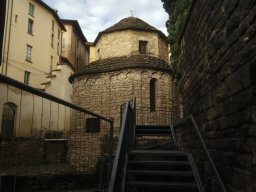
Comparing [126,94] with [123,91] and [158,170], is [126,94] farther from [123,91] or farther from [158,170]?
[158,170]

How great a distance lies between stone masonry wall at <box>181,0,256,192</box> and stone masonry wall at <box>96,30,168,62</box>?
15265 mm

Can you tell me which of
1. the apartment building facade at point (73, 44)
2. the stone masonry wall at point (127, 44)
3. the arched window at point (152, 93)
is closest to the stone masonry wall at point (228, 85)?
the arched window at point (152, 93)

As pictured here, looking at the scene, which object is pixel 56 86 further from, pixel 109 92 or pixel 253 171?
pixel 253 171

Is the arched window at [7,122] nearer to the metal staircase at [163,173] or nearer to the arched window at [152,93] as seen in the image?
the metal staircase at [163,173]

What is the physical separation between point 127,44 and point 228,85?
17.4 m

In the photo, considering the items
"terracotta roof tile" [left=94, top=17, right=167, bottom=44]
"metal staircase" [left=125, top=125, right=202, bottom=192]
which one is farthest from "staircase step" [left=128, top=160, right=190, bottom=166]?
"terracotta roof tile" [left=94, top=17, right=167, bottom=44]

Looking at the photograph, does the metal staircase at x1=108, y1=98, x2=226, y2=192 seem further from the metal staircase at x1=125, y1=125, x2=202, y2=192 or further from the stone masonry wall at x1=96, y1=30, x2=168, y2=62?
the stone masonry wall at x1=96, y1=30, x2=168, y2=62

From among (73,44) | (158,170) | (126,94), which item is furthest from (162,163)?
(73,44)

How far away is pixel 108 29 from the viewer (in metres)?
22.0

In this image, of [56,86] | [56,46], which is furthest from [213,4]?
[56,46]

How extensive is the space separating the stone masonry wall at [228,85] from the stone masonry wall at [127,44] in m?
15.3

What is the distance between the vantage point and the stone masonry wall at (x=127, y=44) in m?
20.8

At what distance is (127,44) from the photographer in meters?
20.8

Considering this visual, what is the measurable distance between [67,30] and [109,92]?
20961 mm
